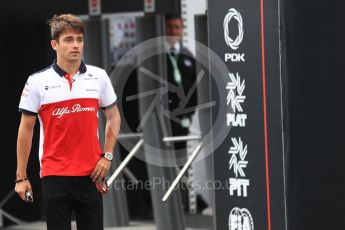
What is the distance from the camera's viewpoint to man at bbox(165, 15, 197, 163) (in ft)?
28.6

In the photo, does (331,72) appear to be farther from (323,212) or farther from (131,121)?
(131,121)

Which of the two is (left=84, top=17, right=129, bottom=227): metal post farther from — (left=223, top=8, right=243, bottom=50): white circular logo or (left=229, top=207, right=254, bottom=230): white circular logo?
(left=223, top=8, right=243, bottom=50): white circular logo

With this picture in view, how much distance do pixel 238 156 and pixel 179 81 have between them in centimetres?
284

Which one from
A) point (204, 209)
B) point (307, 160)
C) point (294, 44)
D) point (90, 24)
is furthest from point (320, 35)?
point (204, 209)

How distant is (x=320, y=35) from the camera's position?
585cm

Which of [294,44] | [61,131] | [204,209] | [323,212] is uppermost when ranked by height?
[294,44]

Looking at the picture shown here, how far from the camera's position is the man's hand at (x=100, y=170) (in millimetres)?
5348

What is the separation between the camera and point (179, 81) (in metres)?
8.86

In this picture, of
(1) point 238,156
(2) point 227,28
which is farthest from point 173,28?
(1) point 238,156

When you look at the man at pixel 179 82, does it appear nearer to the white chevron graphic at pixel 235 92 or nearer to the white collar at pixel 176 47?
the white collar at pixel 176 47

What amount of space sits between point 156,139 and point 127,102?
1205mm

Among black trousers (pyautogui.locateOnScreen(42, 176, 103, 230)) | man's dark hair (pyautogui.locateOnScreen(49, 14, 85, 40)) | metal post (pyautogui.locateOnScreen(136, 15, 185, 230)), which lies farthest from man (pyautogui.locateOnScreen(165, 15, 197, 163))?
black trousers (pyautogui.locateOnScreen(42, 176, 103, 230))

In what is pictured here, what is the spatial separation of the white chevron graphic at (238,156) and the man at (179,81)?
8.56 ft

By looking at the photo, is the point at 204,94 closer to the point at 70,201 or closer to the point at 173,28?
the point at 173,28
